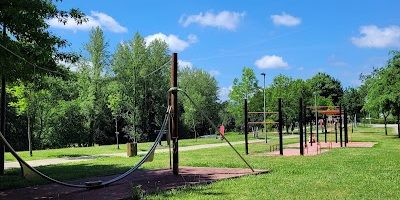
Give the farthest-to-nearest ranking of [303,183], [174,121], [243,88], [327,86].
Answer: [327,86], [243,88], [174,121], [303,183]

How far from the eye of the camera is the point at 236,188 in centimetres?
1151

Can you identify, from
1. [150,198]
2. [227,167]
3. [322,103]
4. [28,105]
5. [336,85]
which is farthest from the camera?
Result: [336,85]

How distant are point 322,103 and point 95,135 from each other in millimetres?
36346

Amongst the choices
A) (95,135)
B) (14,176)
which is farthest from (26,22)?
(95,135)

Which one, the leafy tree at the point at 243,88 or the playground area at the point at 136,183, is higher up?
the leafy tree at the point at 243,88

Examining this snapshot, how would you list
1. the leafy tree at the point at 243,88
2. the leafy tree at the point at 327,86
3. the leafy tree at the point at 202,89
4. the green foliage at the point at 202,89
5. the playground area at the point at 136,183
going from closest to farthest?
the playground area at the point at 136,183 → the leafy tree at the point at 243,88 → the green foliage at the point at 202,89 → the leafy tree at the point at 202,89 → the leafy tree at the point at 327,86

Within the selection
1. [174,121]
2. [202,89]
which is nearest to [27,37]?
[174,121]

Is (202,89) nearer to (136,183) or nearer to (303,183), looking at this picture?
(136,183)

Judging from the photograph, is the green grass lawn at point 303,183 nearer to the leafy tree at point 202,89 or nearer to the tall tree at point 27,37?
the tall tree at point 27,37

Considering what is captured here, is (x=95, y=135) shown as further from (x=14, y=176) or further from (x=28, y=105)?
(x=14, y=176)

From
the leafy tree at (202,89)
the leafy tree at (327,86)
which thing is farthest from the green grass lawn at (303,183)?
the leafy tree at (327,86)

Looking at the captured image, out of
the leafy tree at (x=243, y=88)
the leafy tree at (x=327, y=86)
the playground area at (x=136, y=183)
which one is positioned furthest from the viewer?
the leafy tree at (x=327, y=86)

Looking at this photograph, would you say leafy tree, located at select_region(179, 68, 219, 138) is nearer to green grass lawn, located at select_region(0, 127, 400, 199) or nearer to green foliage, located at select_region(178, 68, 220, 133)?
green foliage, located at select_region(178, 68, 220, 133)

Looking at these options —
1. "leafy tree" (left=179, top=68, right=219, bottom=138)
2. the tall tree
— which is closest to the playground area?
→ the tall tree
